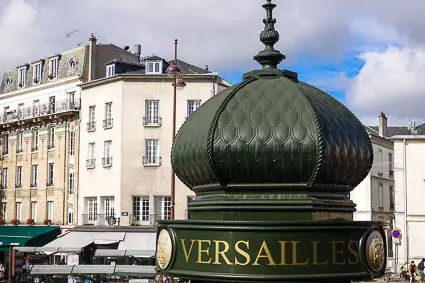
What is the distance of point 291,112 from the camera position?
342 cm

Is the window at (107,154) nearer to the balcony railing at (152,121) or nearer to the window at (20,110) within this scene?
the balcony railing at (152,121)

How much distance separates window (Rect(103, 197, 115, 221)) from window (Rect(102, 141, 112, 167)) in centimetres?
211

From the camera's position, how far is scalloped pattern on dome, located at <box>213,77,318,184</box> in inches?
130

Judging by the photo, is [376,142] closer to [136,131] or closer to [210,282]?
[136,131]

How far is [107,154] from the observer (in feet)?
138

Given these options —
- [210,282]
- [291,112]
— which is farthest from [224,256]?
[291,112]

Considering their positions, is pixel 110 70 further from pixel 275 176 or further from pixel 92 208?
pixel 275 176

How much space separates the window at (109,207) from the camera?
41.4 meters

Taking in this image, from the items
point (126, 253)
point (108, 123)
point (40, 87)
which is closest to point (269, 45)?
point (126, 253)

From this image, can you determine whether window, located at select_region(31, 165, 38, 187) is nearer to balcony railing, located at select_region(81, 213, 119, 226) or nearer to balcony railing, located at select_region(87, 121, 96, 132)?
balcony railing, located at select_region(81, 213, 119, 226)

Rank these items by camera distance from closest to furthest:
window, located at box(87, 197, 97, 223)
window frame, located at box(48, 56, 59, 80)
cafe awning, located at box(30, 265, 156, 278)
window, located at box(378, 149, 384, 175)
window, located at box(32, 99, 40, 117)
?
cafe awning, located at box(30, 265, 156, 278), window, located at box(87, 197, 97, 223), window frame, located at box(48, 56, 59, 80), window, located at box(32, 99, 40, 117), window, located at box(378, 149, 384, 175)

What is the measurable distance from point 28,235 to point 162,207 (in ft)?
30.0

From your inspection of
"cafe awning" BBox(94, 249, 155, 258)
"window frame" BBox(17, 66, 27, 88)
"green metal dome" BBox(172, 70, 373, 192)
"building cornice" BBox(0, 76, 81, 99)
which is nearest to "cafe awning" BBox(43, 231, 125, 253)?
"cafe awning" BBox(94, 249, 155, 258)

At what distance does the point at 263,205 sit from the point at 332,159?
398 millimetres
